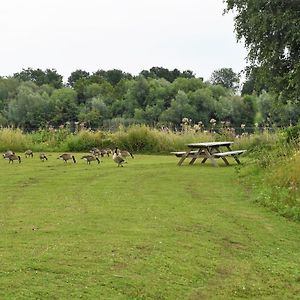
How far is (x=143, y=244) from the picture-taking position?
6875 mm

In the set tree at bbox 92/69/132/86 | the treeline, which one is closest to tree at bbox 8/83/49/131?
the treeline

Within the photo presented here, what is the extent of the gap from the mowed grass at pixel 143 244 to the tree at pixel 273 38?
6125 mm

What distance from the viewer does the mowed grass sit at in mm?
5418

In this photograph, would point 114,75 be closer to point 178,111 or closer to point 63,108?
point 63,108

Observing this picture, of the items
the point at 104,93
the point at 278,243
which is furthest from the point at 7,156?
the point at 104,93

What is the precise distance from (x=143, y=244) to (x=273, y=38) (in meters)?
12.0

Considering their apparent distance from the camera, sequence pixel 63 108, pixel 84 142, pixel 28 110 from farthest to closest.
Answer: pixel 63 108
pixel 28 110
pixel 84 142

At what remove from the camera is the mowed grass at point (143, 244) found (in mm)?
5418

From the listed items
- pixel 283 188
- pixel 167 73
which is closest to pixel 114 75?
pixel 167 73

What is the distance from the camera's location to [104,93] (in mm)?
80125

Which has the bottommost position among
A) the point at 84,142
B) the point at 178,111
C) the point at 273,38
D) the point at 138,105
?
the point at 84,142

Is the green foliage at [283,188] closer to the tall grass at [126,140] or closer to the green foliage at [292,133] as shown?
the green foliage at [292,133]

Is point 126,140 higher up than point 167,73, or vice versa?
point 167,73

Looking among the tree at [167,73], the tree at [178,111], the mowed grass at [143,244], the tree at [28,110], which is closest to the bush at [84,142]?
the mowed grass at [143,244]
